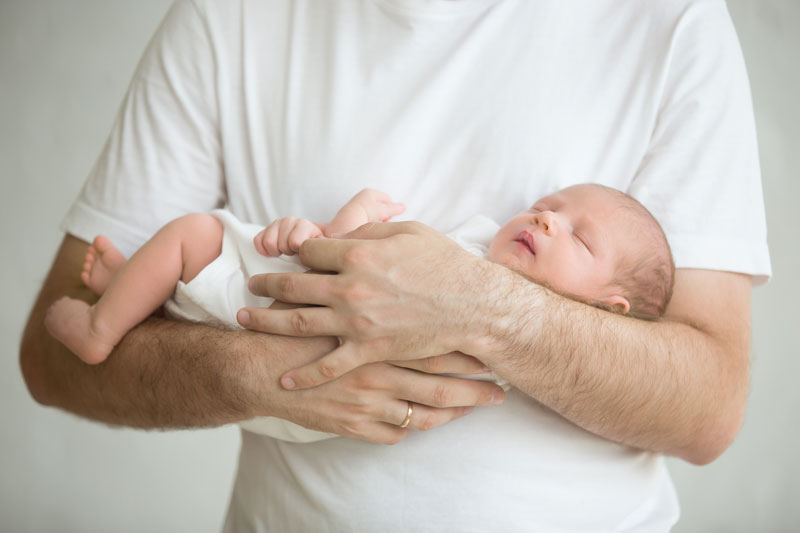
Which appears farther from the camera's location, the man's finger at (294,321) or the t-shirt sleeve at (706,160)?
the t-shirt sleeve at (706,160)

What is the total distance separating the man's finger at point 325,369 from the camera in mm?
1275

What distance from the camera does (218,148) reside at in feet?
5.80

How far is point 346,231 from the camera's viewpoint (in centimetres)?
146

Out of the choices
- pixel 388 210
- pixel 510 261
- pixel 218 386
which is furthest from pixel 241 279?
pixel 510 261

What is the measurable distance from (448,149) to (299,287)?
0.51 m

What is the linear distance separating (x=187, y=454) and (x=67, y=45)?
1.91 metres

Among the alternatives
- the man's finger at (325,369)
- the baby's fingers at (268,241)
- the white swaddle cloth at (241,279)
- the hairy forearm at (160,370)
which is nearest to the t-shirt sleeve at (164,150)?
the hairy forearm at (160,370)

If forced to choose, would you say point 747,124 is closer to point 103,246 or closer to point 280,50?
point 280,50

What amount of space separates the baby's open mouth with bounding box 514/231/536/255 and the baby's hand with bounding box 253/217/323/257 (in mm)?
396

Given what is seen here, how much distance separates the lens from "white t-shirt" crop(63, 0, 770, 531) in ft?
4.69

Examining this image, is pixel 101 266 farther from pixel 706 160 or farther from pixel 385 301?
pixel 706 160

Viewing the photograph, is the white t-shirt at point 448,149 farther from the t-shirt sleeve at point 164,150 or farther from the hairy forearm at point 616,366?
the hairy forearm at point 616,366

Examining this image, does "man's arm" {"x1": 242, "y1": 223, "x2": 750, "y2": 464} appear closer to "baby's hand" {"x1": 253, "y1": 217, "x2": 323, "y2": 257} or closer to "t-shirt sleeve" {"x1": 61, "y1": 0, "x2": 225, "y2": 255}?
"baby's hand" {"x1": 253, "y1": 217, "x2": 323, "y2": 257}

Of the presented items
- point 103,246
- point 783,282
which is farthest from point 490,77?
point 783,282
